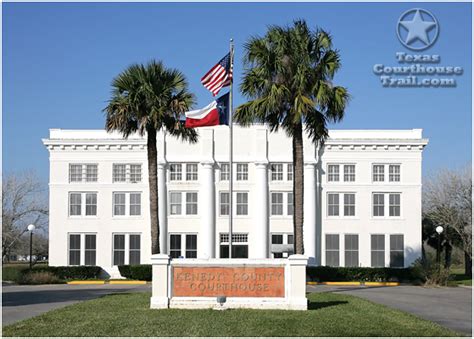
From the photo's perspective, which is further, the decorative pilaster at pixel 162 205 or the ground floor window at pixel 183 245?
the ground floor window at pixel 183 245

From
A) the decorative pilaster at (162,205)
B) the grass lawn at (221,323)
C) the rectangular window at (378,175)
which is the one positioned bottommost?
the grass lawn at (221,323)

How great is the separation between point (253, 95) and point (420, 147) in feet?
69.2

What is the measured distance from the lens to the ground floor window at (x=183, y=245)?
44531 millimetres

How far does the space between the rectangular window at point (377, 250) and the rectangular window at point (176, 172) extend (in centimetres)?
1253

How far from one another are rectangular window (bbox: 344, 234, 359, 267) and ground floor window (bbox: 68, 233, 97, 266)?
15588 mm

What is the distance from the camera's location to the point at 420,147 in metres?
45.2

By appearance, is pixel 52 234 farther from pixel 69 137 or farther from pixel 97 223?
pixel 69 137

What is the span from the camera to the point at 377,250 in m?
45.0

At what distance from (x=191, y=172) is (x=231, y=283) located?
2322cm

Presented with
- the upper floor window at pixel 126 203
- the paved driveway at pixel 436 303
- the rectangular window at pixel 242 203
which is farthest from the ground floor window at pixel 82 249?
the paved driveway at pixel 436 303

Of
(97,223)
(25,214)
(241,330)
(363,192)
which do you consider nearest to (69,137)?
(97,223)

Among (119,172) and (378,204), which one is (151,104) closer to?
(119,172)

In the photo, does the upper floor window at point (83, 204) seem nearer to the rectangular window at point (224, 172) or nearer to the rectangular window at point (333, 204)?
the rectangular window at point (224, 172)

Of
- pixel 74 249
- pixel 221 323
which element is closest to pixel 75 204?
pixel 74 249
